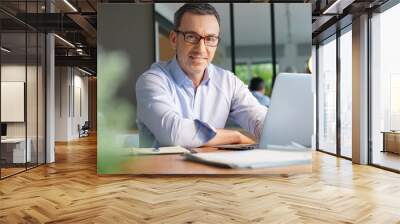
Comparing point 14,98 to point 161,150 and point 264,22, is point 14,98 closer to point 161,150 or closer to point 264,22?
point 161,150

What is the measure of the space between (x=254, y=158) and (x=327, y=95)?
200 inches

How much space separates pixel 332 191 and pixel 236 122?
1753 millimetres

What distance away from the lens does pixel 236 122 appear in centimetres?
640

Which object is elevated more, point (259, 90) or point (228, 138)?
point (259, 90)

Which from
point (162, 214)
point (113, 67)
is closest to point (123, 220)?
point (162, 214)

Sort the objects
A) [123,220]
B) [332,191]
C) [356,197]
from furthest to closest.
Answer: [332,191]
[356,197]
[123,220]

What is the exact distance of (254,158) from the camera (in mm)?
6465

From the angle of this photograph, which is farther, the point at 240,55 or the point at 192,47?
the point at 240,55

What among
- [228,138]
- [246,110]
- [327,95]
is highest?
[327,95]

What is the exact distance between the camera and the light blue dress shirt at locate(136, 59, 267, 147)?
6.20m

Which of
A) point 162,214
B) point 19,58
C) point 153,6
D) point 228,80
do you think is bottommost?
point 162,214

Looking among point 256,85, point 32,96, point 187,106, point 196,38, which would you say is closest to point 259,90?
point 256,85

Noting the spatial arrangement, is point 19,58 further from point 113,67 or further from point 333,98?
point 333,98

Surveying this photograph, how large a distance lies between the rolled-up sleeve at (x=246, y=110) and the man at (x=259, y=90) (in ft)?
0.18
